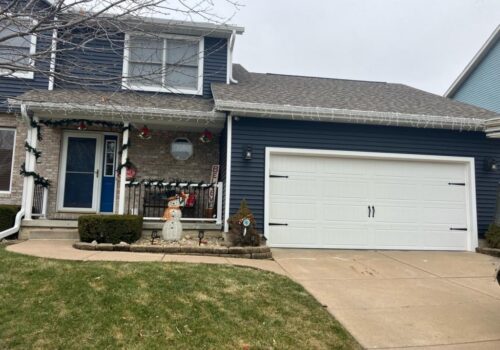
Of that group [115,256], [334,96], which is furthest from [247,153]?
[334,96]

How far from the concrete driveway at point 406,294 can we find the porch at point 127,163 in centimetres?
287

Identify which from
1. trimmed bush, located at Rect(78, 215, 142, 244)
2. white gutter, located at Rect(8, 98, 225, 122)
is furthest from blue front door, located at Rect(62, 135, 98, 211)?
trimmed bush, located at Rect(78, 215, 142, 244)

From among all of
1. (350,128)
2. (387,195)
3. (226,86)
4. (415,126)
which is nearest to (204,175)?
(226,86)

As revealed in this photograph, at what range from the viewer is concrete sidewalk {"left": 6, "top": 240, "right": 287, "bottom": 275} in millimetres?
5758

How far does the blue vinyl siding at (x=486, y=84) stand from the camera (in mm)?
15030

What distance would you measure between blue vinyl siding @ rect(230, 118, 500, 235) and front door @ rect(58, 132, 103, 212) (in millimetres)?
3752

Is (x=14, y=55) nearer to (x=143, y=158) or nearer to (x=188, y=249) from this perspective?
(x=188, y=249)

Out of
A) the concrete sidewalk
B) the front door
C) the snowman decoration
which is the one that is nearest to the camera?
the concrete sidewalk

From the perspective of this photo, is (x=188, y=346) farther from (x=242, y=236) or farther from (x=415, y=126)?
(x=415, y=126)

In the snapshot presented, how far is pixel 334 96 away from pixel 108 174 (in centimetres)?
598

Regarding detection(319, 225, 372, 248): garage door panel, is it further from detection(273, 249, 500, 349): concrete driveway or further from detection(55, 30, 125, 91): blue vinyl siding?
detection(55, 30, 125, 91): blue vinyl siding

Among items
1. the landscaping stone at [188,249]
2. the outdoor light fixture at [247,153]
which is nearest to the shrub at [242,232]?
the landscaping stone at [188,249]

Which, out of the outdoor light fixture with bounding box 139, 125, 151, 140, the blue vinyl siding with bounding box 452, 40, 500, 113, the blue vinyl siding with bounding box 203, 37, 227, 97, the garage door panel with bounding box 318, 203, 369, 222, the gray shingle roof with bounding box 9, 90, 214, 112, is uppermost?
the blue vinyl siding with bounding box 452, 40, 500, 113

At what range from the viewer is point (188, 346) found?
3256 mm
